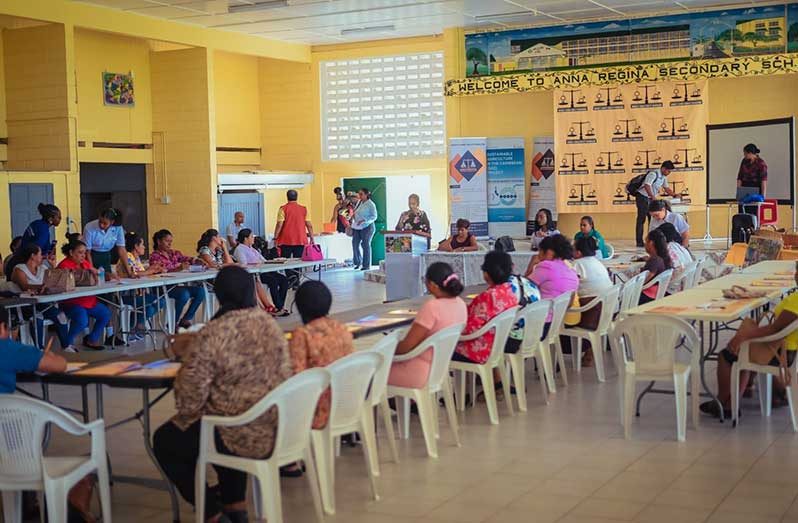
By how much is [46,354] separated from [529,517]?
2.22 metres

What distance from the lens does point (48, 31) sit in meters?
13.8

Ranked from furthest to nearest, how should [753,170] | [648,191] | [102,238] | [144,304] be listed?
[648,191] → [753,170] → [102,238] → [144,304]

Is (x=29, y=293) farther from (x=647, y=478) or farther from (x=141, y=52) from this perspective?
(x=141, y=52)

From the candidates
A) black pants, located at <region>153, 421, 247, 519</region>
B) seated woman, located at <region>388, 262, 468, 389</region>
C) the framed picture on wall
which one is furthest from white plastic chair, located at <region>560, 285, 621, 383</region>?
the framed picture on wall

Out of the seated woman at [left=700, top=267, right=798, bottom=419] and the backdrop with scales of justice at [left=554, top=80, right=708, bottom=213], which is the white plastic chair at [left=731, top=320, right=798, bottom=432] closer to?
the seated woman at [left=700, top=267, right=798, bottom=419]

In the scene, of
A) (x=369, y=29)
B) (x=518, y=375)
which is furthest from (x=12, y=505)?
(x=369, y=29)

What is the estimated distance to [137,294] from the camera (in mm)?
10727

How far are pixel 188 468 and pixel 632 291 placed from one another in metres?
4.79

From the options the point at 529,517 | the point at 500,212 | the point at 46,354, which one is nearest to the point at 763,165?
the point at 500,212

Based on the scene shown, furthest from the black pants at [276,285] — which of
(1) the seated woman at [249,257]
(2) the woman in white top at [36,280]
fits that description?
(2) the woman in white top at [36,280]

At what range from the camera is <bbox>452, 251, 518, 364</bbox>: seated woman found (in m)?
6.53

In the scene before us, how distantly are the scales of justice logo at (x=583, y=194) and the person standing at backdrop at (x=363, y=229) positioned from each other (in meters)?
3.21

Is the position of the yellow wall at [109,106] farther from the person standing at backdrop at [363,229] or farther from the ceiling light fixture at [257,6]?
the person standing at backdrop at [363,229]

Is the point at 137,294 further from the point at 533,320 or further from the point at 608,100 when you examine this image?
the point at 608,100
